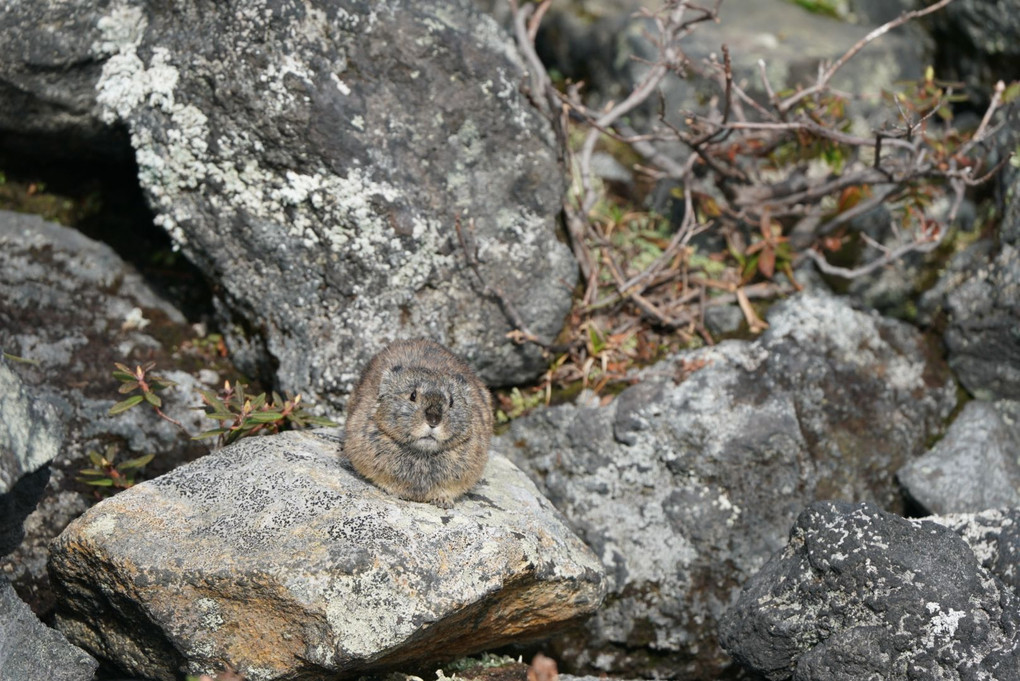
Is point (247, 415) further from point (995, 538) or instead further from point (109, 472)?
point (995, 538)

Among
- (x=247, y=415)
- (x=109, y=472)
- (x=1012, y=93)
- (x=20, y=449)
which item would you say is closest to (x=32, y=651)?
(x=20, y=449)

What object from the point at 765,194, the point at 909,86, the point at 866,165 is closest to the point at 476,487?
the point at 765,194

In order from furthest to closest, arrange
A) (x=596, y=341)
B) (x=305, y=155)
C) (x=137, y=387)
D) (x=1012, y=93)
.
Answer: (x=1012, y=93) → (x=596, y=341) → (x=305, y=155) → (x=137, y=387)

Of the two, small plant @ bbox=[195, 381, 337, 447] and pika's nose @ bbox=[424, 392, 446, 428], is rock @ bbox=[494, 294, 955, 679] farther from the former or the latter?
pika's nose @ bbox=[424, 392, 446, 428]

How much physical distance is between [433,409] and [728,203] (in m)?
3.48

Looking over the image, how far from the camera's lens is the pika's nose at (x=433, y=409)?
501 cm

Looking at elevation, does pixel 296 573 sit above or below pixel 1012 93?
below

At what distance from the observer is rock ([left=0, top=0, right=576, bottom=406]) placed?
6016 mm

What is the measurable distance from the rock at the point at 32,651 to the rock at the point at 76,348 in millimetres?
548

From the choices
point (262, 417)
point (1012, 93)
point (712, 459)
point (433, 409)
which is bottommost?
point (712, 459)

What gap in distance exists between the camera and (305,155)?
604cm

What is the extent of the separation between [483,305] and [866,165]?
3475 millimetres

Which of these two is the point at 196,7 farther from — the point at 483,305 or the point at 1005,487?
the point at 1005,487

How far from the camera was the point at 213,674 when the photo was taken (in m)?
4.51
